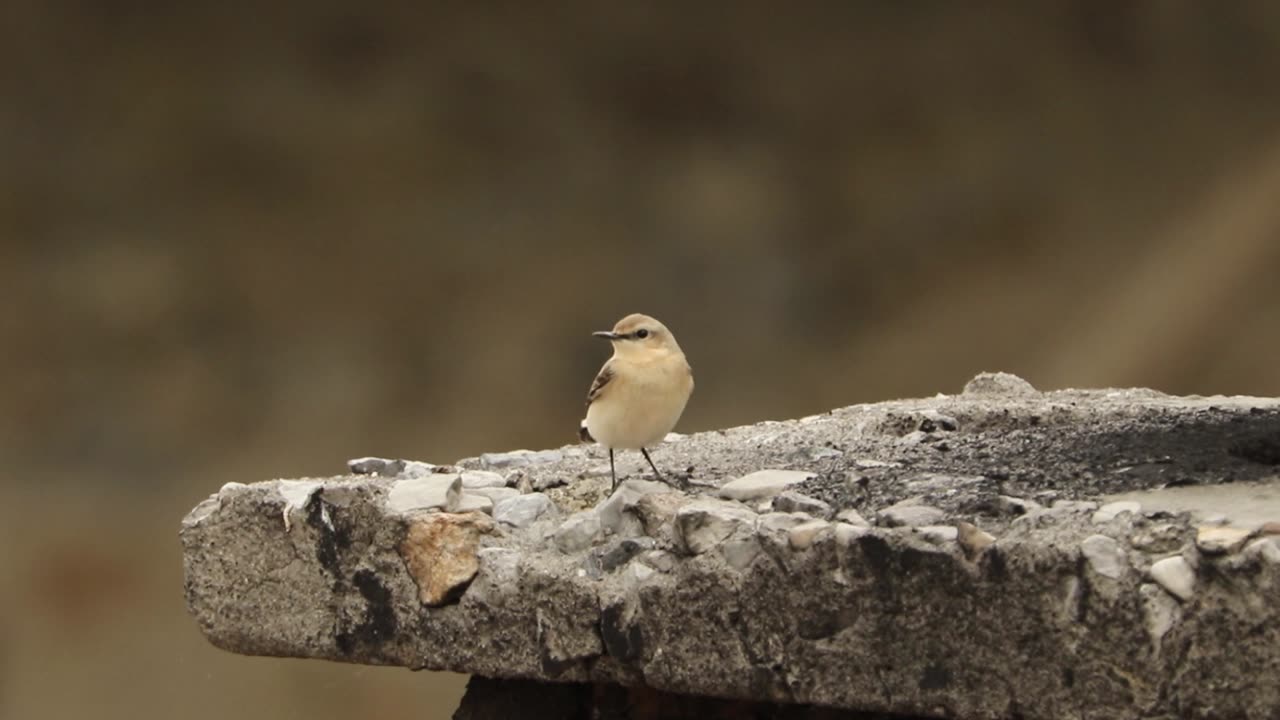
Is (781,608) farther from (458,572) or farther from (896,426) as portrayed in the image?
(896,426)

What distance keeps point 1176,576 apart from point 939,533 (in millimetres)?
264

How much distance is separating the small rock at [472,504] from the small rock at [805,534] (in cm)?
51

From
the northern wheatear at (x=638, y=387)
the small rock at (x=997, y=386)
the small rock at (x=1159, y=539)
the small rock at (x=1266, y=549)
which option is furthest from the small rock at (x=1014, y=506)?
the small rock at (x=997, y=386)

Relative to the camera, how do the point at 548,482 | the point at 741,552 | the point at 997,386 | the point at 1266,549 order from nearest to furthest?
the point at 1266,549 → the point at 741,552 → the point at 548,482 → the point at 997,386

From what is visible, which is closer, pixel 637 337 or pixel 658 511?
pixel 658 511

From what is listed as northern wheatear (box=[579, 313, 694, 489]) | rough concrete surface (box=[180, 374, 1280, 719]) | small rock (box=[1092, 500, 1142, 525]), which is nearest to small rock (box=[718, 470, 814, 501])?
rough concrete surface (box=[180, 374, 1280, 719])

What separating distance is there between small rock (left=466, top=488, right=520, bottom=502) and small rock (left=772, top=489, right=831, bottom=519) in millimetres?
441

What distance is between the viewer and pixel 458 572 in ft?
7.48

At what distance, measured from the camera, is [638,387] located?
2385 mm

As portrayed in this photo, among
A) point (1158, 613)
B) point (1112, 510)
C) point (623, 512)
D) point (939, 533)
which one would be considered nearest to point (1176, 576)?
point (1158, 613)

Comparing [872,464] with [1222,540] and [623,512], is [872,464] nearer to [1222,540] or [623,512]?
[623,512]

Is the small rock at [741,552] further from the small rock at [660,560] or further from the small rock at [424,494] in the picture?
the small rock at [424,494]

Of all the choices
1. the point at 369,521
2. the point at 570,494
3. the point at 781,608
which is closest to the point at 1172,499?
A: the point at 781,608

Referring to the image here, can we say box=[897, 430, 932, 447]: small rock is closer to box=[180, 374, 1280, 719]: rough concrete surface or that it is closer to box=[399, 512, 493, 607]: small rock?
box=[180, 374, 1280, 719]: rough concrete surface
